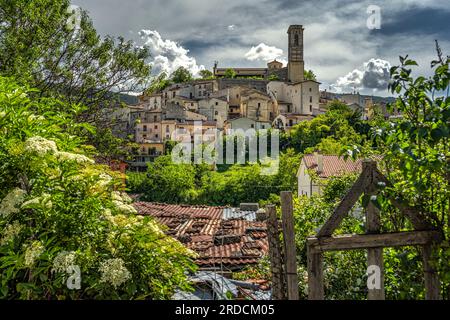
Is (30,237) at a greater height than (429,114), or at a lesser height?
lesser

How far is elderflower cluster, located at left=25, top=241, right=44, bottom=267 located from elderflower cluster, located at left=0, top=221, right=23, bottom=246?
0.23 metres

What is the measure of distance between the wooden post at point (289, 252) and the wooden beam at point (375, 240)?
26 cm

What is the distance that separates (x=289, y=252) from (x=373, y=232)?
58 cm

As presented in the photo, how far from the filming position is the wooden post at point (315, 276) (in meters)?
2.95

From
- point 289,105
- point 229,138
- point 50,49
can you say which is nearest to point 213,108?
point 289,105

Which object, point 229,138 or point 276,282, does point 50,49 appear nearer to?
point 276,282

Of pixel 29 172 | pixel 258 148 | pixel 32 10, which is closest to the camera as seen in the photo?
pixel 29 172

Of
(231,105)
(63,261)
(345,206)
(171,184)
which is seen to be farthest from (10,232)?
(231,105)

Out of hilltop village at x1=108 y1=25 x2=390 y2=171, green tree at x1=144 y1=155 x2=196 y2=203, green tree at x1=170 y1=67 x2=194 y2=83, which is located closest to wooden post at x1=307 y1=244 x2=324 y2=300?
green tree at x1=144 y1=155 x2=196 y2=203

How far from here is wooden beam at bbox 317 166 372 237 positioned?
2.96m

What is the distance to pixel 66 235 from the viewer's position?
3.10 meters

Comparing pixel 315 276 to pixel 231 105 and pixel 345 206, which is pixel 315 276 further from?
pixel 231 105
